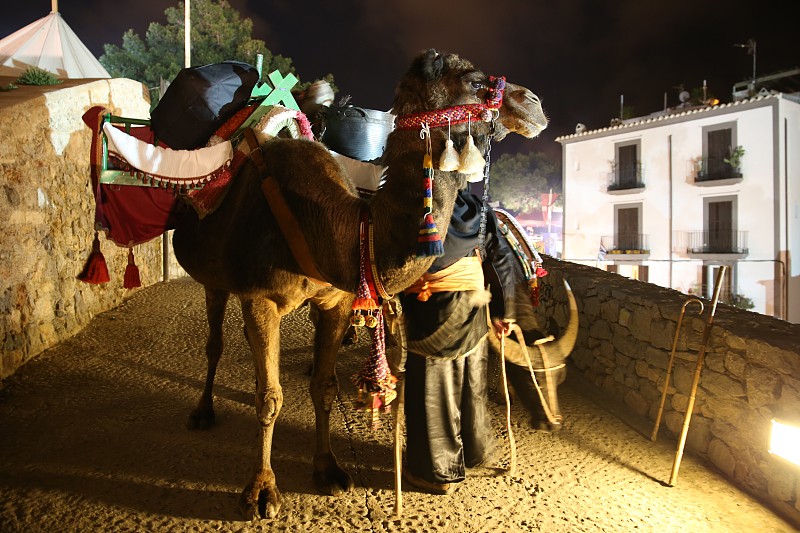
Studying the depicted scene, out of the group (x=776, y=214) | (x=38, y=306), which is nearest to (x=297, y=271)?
(x=38, y=306)

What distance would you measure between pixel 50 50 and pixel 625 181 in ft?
64.7

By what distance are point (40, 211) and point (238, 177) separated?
3775 mm

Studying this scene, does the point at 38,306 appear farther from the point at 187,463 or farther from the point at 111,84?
the point at 111,84

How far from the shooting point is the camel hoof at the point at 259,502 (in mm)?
2807

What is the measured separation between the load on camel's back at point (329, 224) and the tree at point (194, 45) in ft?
38.5

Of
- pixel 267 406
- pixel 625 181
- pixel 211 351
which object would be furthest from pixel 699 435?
pixel 625 181

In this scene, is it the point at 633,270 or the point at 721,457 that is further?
the point at 633,270

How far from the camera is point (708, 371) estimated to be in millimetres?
3873

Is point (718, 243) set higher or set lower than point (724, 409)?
higher

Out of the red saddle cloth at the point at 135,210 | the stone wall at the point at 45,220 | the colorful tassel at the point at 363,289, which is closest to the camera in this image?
the colorful tassel at the point at 363,289

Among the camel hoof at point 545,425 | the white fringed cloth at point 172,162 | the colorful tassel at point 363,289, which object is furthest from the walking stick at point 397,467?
the white fringed cloth at point 172,162

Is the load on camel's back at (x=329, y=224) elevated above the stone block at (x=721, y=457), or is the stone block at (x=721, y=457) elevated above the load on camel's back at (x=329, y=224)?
the load on camel's back at (x=329, y=224)

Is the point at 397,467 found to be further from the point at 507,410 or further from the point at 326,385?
the point at 507,410

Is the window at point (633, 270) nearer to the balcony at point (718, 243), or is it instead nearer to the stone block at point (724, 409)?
the balcony at point (718, 243)
